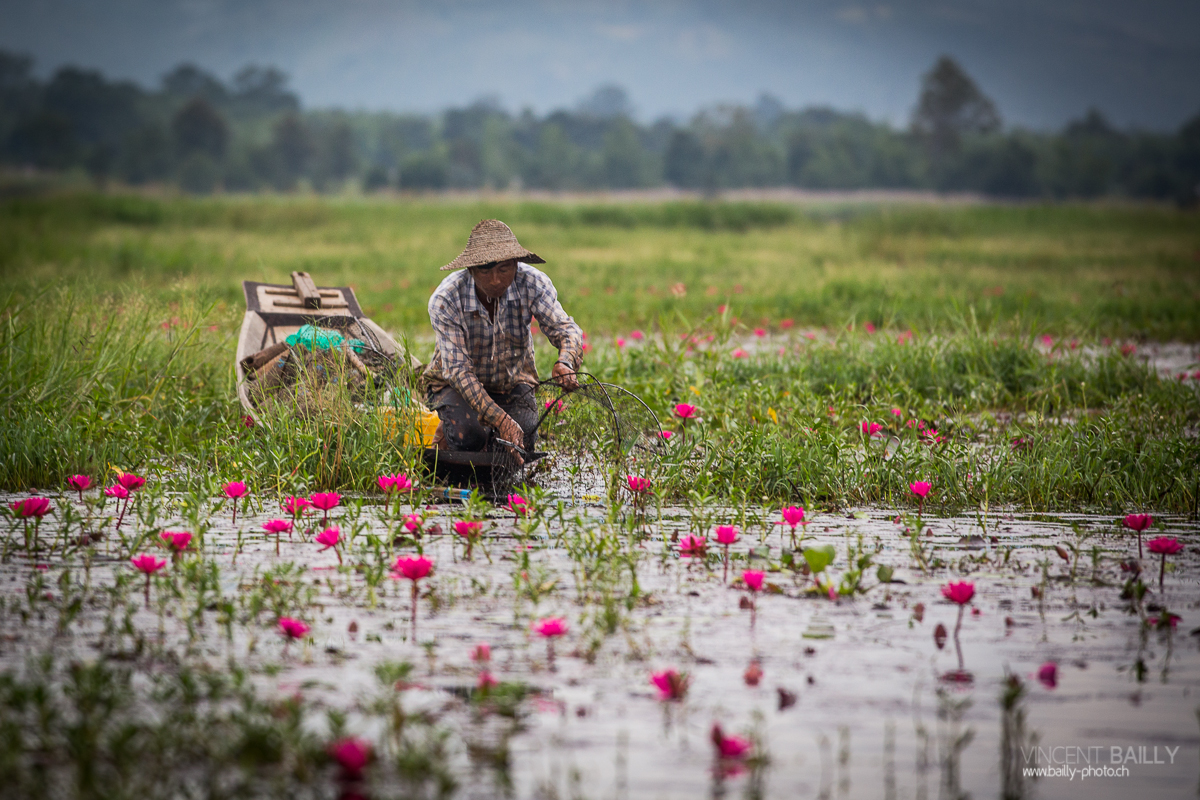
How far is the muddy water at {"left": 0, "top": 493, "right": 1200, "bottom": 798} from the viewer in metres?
2.62

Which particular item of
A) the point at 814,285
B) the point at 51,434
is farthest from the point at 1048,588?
the point at 814,285

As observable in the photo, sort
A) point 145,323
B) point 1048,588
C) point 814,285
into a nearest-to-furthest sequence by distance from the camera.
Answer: point 1048,588 → point 145,323 → point 814,285

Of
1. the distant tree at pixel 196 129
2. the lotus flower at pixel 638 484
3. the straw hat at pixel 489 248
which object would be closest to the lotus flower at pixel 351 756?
the lotus flower at pixel 638 484

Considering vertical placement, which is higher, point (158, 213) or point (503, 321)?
point (158, 213)

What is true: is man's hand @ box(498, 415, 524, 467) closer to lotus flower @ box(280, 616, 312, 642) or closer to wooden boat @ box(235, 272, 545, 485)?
wooden boat @ box(235, 272, 545, 485)

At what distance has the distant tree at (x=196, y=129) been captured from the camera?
66.9 meters

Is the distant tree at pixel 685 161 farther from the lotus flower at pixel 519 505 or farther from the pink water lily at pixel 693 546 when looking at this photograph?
the pink water lily at pixel 693 546

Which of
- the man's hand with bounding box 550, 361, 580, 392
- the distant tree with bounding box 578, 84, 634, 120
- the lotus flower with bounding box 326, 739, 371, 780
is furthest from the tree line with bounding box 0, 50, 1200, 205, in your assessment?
the distant tree with bounding box 578, 84, 634, 120

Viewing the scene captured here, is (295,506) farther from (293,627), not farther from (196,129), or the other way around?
(196,129)

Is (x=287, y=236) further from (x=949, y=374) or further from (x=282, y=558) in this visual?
(x=282, y=558)

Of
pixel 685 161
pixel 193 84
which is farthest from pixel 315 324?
pixel 193 84

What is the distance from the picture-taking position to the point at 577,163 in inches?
2844

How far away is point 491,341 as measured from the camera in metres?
5.55

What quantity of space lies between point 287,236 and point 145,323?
19.0 meters
